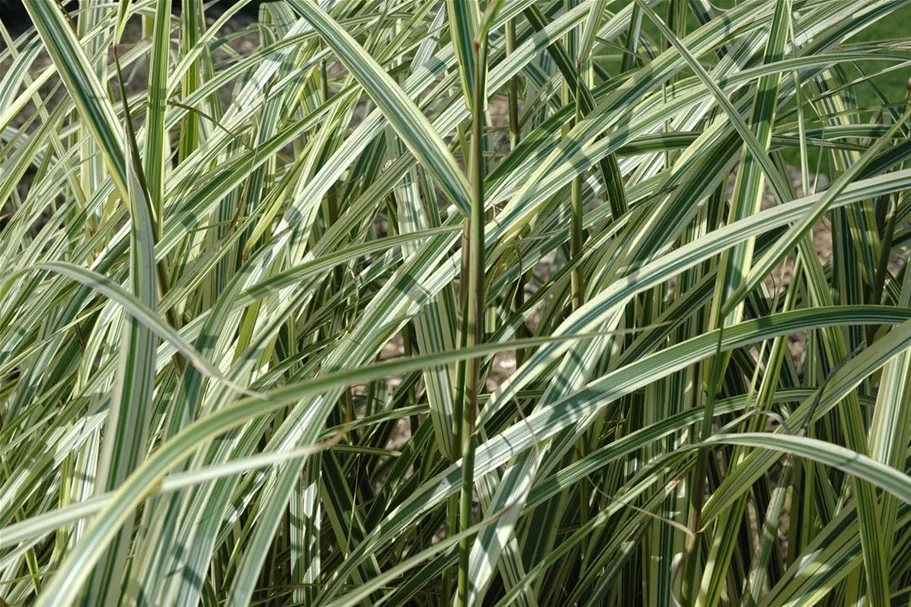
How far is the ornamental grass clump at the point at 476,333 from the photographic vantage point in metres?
0.58

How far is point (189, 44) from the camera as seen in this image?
97cm

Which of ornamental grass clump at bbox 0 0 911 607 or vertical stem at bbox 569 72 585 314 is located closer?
ornamental grass clump at bbox 0 0 911 607

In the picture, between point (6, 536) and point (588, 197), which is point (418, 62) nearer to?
point (588, 197)

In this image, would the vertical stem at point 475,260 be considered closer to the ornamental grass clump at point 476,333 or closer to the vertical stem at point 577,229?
the ornamental grass clump at point 476,333

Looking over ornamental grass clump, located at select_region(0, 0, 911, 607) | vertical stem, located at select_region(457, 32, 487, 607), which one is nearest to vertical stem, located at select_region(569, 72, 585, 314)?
ornamental grass clump, located at select_region(0, 0, 911, 607)

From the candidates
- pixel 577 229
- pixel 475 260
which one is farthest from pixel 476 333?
pixel 577 229

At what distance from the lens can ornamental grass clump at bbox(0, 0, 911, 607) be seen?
1.91 feet

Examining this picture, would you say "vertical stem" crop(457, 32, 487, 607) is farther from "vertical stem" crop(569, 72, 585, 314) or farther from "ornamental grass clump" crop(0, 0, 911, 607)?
"vertical stem" crop(569, 72, 585, 314)

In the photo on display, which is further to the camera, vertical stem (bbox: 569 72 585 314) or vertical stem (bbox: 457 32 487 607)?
vertical stem (bbox: 569 72 585 314)

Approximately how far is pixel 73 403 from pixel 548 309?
47 centimetres

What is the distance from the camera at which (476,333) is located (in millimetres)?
568

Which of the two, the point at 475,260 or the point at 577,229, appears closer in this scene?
the point at 475,260

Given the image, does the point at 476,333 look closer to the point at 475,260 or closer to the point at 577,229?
the point at 475,260

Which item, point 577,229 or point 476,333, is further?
point 577,229
